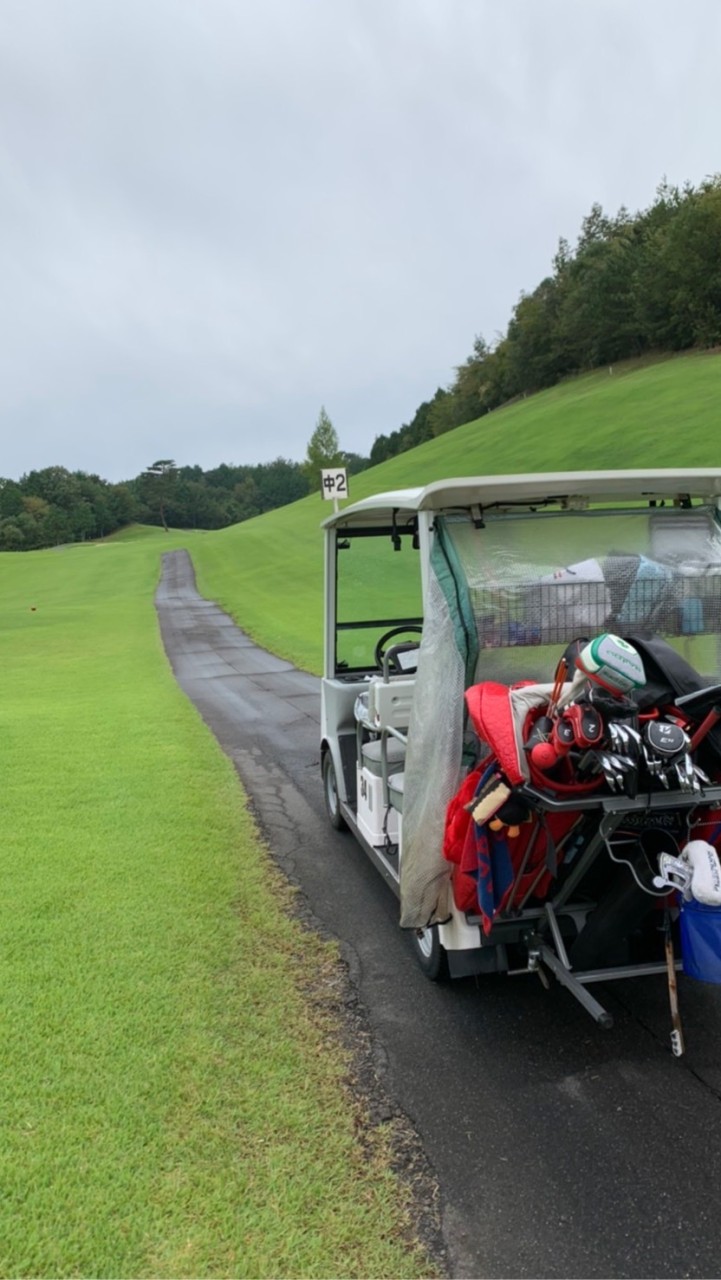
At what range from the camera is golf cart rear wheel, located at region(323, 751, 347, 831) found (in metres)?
5.55

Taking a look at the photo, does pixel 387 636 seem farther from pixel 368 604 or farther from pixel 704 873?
pixel 704 873

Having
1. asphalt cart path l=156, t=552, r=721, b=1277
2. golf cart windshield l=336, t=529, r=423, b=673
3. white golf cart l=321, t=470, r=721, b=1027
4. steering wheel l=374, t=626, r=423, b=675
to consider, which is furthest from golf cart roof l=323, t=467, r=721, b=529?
asphalt cart path l=156, t=552, r=721, b=1277

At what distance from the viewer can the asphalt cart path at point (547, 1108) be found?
2201 mm

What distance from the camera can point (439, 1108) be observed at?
275 centimetres

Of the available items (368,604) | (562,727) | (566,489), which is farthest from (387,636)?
(562,727)

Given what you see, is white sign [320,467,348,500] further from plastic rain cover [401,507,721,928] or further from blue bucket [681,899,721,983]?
blue bucket [681,899,721,983]

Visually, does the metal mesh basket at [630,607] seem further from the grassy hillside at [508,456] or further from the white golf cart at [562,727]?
the grassy hillside at [508,456]

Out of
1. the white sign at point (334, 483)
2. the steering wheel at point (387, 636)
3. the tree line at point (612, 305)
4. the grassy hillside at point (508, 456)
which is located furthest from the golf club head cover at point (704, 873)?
the tree line at point (612, 305)

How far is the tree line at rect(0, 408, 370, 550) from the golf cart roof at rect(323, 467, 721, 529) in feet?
261

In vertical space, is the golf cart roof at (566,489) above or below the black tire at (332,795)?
above

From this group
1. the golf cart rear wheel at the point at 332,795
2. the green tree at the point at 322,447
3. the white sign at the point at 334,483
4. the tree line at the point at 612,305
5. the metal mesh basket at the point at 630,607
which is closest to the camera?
the metal mesh basket at the point at 630,607

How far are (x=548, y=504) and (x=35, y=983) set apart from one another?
10.3 feet

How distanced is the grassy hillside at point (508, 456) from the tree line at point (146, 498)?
2860 centimetres

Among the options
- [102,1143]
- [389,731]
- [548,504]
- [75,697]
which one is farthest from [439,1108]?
[75,697]
